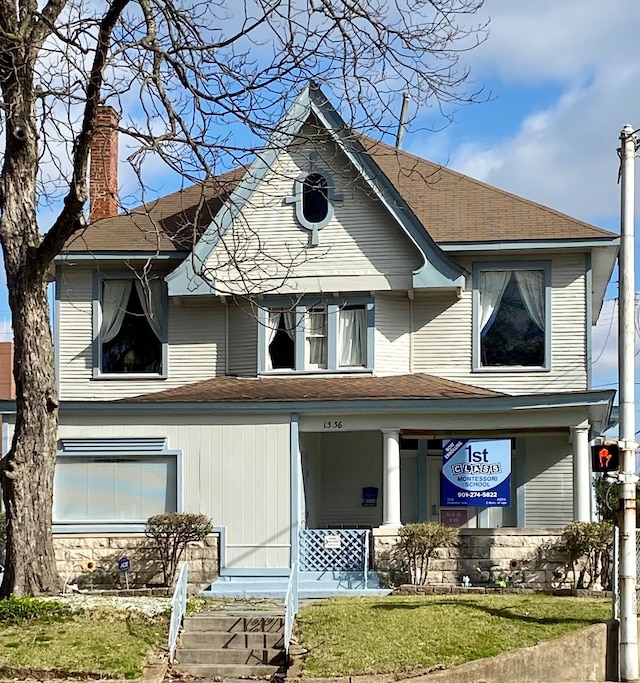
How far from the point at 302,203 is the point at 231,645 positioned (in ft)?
35.8

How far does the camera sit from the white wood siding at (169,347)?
25031 mm

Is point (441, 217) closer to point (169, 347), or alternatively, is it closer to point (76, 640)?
point (169, 347)

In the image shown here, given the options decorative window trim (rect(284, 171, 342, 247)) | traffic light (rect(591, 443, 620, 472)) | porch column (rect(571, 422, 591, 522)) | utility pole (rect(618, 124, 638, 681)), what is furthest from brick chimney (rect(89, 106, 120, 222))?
traffic light (rect(591, 443, 620, 472))

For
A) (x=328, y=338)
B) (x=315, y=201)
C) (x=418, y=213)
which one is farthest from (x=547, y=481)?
(x=315, y=201)

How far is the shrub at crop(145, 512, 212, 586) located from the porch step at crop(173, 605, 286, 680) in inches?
159

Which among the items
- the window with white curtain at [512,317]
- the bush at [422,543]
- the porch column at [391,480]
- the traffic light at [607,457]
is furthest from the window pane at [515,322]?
the traffic light at [607,457]

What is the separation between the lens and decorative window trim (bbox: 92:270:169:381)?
25094 millimetres

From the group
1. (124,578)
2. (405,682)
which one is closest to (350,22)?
(405,682)

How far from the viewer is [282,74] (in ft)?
49.8

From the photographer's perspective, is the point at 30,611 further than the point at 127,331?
No

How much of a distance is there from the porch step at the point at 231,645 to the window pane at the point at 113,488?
560cm

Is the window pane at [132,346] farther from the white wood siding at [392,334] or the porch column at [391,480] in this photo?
the porch column at [391,480]

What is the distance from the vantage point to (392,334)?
2425cm

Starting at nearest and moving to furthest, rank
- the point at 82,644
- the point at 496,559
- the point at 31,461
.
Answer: the point at 82,644
the point at 31,461
the point at 496,559
